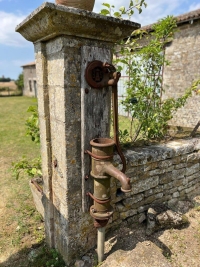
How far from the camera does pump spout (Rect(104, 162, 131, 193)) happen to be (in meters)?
1.44

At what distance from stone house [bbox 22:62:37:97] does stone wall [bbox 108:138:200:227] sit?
22.9 meters

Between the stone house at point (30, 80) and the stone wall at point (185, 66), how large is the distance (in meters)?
18.1

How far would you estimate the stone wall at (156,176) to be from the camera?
2.23m

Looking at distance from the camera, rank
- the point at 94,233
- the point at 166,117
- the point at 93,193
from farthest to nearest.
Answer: the point at 166,117 → the point at 94,233 → the point at 93,193

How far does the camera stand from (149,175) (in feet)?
7.77

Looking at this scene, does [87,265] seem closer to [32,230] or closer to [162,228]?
[162,228]

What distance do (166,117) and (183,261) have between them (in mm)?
2047

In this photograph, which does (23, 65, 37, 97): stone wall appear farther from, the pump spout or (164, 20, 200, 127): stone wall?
the pump spout

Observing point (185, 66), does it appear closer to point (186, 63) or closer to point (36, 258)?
point (186, 63)

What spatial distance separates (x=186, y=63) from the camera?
8273 millimetres

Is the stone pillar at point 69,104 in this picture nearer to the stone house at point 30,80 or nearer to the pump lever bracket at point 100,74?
the pump lever bracket at point 100,74

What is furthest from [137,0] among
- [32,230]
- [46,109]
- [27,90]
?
[27,90]

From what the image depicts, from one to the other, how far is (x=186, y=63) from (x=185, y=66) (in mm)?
124

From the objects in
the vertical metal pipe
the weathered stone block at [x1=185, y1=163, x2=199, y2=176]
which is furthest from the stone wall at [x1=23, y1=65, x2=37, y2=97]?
the vertical metal pipe
